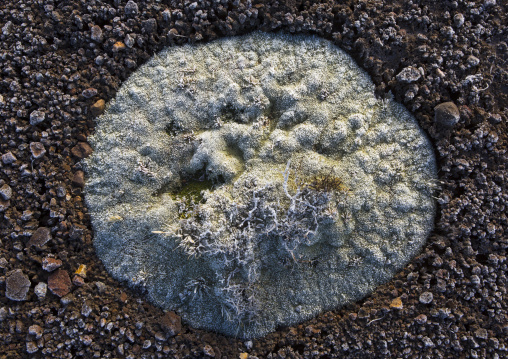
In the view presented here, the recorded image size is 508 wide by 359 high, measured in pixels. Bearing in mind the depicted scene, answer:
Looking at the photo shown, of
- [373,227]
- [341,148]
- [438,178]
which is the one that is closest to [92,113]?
[341,148]

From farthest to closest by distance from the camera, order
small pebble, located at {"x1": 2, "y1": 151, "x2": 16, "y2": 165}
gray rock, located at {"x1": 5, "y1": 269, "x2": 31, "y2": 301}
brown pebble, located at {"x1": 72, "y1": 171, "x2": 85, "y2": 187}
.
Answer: brown pebble, located at {"x1": 72, "y1": 171, "x2": 85, "y2": 187} < small pebble, located at {"x1": 2, "y1": 151, "x2": 16, "y2": 165} < gray rock, located at {"x1": 5, "y1": 269, "x2": 31, "y2": 301}

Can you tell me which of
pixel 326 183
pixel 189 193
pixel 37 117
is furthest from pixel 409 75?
pixel 37 117

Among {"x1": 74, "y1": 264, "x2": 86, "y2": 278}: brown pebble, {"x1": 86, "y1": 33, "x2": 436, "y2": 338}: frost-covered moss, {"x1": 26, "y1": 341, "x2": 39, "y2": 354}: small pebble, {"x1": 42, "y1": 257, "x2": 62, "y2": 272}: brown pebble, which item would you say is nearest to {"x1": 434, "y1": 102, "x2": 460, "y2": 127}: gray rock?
{"x1": 86, "y1": 33, "x2": 436, "y2": 338}: frost-covered moss

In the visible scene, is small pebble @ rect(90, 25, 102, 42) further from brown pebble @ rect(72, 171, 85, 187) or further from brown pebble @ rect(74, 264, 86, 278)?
brown pebble @ rect(74, 264, 86, 278)

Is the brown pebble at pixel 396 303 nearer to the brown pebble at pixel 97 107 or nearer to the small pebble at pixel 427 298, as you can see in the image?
the small pebble at pixel 427 298

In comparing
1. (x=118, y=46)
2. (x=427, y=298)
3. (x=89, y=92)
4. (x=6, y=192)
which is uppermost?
(x=118, y=46)

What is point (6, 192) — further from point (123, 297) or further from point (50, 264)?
point (123, 297)
